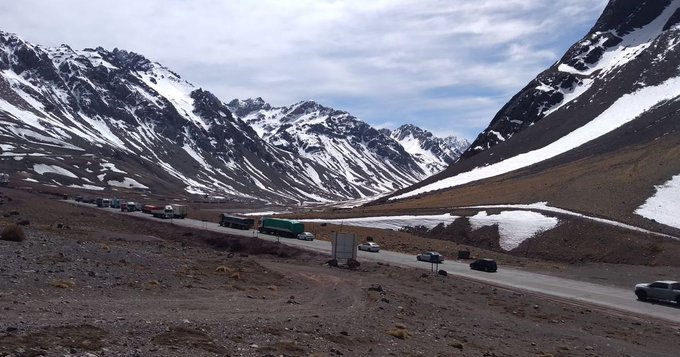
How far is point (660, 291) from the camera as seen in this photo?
42062 mm

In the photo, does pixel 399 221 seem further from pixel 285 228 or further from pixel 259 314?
pixel 259 314

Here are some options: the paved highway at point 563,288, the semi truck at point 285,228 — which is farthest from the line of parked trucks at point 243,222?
the paved highway at point 563,288

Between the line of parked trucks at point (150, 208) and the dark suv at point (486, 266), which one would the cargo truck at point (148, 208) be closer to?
the line of parked trucks at point (150, 208)

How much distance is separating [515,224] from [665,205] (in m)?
19.0

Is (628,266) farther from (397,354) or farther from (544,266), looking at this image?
(397,354)

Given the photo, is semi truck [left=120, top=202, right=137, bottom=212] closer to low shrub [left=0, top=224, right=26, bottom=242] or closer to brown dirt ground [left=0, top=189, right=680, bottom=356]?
brown dirt ground [left=0, top=189, right=680, bottom=356]

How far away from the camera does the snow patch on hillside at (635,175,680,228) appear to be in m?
72.8

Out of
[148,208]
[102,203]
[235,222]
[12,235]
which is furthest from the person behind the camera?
[102,203]

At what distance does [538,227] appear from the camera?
2896 inches

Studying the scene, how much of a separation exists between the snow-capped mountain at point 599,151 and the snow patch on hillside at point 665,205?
0.42 ft

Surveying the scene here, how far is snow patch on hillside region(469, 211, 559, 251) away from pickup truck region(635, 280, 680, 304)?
93.4 ft

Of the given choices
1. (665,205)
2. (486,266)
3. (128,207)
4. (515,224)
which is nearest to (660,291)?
(486,266)

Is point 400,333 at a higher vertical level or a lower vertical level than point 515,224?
lower

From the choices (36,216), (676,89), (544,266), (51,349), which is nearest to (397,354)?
(51,349)
